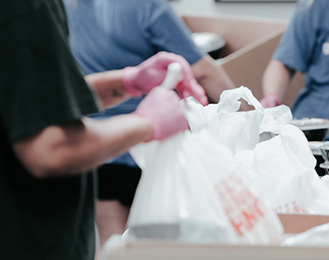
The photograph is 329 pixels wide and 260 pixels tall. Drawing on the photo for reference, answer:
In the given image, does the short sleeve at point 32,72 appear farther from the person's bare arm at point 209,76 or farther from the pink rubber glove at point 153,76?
the person's bare arm at point 209,76

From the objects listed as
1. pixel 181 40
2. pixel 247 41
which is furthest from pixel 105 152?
pixel 247 41

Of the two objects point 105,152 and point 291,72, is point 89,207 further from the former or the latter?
point 291,72

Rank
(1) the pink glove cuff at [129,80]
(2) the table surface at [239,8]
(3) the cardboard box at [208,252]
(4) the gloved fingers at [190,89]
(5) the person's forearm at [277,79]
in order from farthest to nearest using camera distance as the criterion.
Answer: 1. (2) the table surface at [239,8]
2. (5) the person's forearm at [277,79]
3. (1) the pink glove cuff at [129,80]
4. (4) the gloved fingers at [190,89]
5. (3) the cardboard box at [208,252]

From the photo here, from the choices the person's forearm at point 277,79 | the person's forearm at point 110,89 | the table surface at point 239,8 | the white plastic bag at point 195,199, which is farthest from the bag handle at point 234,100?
the table surface at point 239,8

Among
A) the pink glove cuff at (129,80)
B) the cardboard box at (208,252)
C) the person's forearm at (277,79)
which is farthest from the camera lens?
the person's forearm at (277,79)

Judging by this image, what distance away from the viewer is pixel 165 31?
5.97 feet

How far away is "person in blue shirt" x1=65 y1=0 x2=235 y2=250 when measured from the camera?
1.78 m

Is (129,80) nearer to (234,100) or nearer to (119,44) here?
(234,100)

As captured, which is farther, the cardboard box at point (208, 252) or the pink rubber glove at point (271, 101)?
the pink rubber glove at point (271, 101)

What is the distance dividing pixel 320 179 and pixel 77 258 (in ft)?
1.90

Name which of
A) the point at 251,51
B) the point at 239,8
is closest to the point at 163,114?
the point at 251,51

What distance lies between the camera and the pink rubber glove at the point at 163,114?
880 millimetres

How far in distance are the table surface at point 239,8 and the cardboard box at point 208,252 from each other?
3101 millimetres

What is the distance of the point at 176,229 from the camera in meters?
0.84
